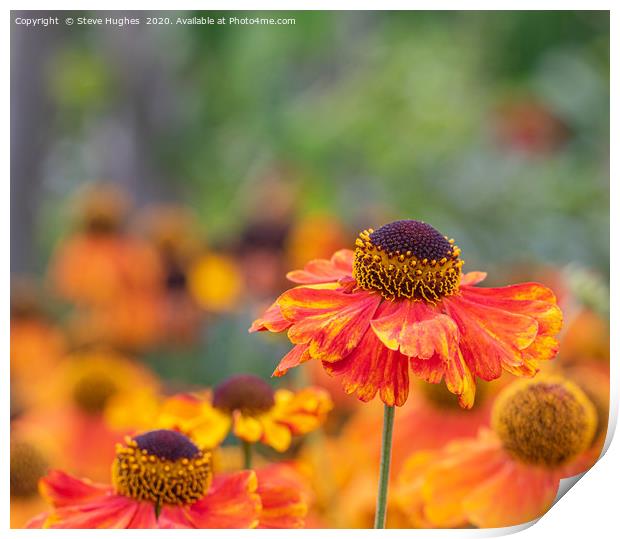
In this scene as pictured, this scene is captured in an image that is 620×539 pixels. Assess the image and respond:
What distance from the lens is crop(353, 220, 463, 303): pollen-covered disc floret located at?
423 millimetres

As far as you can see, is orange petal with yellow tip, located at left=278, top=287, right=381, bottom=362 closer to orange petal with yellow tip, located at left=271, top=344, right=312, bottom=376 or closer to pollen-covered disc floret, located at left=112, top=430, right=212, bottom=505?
orange petal with yellow tip, located at left=271, top=344, right=312, bottom=376

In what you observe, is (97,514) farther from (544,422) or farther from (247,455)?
(544,422)

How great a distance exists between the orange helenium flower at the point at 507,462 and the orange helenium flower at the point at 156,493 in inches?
4.8

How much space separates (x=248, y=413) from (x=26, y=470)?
0.24 meters

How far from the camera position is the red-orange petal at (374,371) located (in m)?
0.37

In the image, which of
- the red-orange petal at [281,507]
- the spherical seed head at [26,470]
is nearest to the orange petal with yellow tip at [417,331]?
the red-orange petal at [281,507]

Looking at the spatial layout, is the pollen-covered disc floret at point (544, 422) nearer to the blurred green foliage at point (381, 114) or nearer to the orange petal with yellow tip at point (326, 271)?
the orange petal with yellow tip at point (326, 271)

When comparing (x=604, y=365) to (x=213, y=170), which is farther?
(x=213, y=170)

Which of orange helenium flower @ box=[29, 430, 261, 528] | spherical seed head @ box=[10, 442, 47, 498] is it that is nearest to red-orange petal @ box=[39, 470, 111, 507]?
orange helenium flower @ box=[29, 430, 261, 528]

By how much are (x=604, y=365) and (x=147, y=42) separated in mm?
516

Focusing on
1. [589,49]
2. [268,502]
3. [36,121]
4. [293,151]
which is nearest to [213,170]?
[293,151]

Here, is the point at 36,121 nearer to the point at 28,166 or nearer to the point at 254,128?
the point at 28,166

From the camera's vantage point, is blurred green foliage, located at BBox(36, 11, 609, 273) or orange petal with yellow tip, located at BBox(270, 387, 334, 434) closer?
orange petal with yellow tip, located at BBox(270, 387, 334, 434)

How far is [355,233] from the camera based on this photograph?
0.95m
